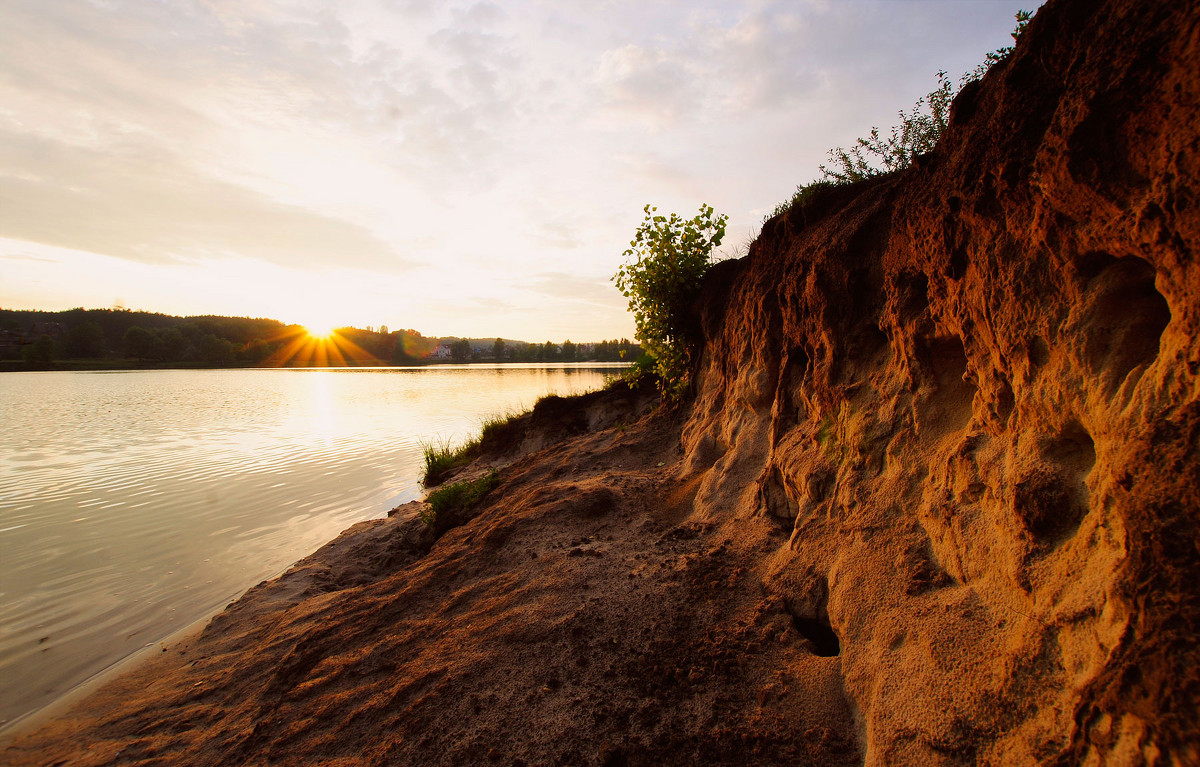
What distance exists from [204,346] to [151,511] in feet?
335

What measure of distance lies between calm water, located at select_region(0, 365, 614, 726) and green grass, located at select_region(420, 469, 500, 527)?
7.74 ft

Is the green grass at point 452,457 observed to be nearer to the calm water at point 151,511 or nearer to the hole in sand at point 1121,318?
the calm water at point 151,511

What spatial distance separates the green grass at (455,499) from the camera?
7.73 metres

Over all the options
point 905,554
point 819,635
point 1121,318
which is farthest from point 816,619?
point 1121,318

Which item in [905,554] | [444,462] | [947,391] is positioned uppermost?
[947,391]

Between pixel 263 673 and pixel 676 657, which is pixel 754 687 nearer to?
pixel 676 657

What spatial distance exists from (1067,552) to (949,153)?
2440 millimetres

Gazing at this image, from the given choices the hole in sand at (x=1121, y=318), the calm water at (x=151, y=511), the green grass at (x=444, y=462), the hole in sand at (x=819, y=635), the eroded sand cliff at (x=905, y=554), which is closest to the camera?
the eroded sand cliff at (x=905, y=554)

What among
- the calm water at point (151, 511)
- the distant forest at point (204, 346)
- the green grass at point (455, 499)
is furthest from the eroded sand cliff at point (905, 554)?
the distant forest at point (204, 346)

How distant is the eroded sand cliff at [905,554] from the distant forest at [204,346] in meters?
70.8

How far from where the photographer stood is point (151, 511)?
9.82 meters

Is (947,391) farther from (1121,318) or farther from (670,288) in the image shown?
(670,288)

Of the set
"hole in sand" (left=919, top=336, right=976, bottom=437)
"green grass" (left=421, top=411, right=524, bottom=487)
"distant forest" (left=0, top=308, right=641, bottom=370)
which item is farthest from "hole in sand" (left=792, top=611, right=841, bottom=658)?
"distant forest" (left=0, top=308, right=641, bottom=370)

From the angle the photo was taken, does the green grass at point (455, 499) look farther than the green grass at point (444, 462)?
No
